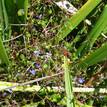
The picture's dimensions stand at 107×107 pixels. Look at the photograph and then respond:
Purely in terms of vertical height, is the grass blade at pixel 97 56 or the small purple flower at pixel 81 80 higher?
the grass blade at pixel 97 56

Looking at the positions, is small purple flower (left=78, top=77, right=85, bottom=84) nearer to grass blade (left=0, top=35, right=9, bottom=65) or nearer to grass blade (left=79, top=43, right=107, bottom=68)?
grass blade (left=79, top=43, right=107, bottom=68)

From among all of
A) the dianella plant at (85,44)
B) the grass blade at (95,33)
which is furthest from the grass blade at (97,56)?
the grass blade at (95,33)

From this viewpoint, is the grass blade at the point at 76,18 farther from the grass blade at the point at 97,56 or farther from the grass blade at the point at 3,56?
the grass blade at the point at 3,56

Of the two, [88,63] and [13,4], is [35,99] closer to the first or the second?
[88,63]

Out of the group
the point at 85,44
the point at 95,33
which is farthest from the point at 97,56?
the point at 85,44

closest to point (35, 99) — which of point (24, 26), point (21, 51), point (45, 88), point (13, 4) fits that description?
point (45, 88)

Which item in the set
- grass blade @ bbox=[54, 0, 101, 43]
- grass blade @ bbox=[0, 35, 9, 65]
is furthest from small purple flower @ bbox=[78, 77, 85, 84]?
grass blade @ bbox=[0, 35, 9, 65]

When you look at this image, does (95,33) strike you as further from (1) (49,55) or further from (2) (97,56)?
(1) (49,55)
